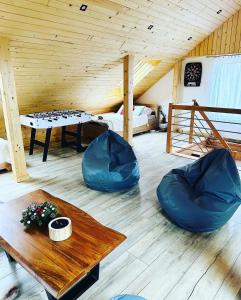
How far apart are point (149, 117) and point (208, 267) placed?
473 centimetres

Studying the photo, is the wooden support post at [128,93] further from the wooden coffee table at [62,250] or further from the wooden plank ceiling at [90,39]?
the wooden coffee table at [62,250]

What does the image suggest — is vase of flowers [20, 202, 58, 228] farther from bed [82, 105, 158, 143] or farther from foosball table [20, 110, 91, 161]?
bed [82, 105, 158, 143]

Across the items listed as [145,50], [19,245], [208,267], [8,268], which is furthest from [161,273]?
[145,50]

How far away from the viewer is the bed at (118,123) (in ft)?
16.9

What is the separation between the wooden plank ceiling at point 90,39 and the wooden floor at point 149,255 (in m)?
1.81

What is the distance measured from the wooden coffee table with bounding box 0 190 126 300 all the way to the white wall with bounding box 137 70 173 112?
517 centimetres

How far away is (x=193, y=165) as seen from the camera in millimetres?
2553

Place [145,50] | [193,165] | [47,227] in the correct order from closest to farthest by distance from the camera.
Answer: [47,227] < [193,165] < [145,50]

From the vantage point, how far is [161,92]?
6.42m

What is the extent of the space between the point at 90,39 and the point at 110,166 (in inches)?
75.0

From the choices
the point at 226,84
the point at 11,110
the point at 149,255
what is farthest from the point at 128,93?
the point at 149,255

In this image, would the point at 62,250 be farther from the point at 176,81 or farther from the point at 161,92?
the point at 161,92

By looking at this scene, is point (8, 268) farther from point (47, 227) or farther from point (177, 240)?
point (177, 240)

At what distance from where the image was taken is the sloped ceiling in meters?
2.66
